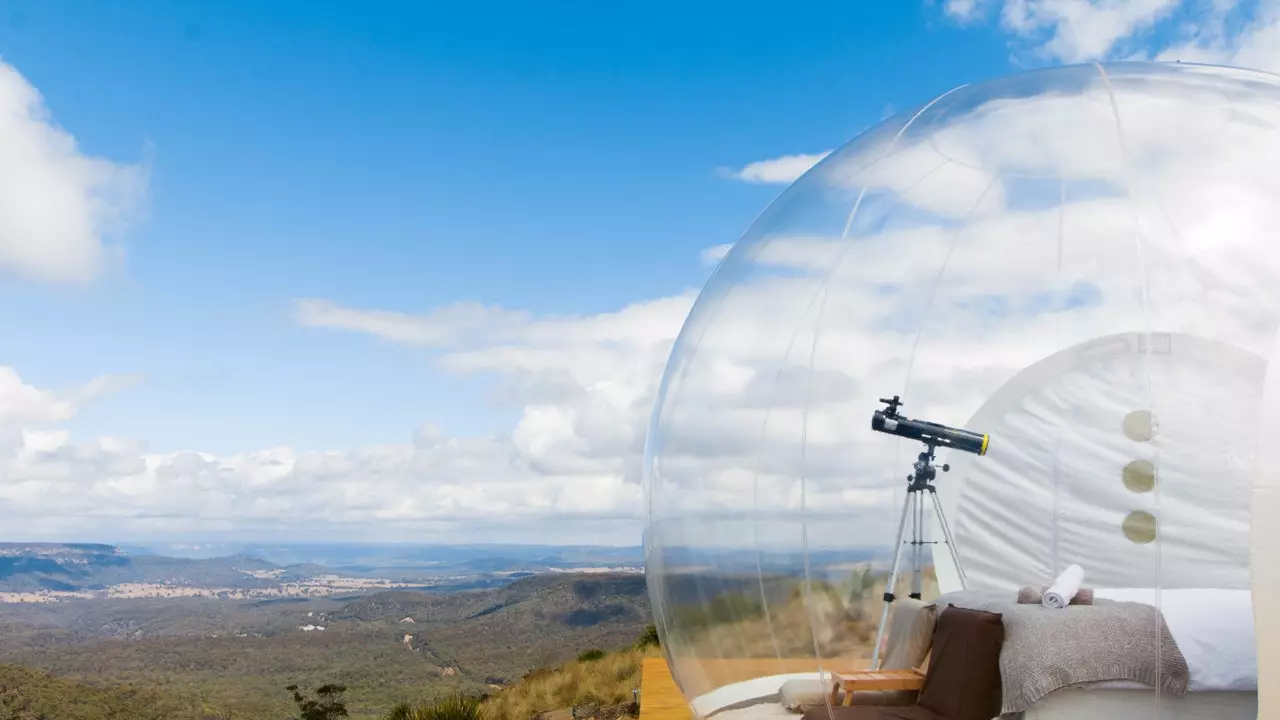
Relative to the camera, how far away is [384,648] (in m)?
35.2

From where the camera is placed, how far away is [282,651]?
3675 cm

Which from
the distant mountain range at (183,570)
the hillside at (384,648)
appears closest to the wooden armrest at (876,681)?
the hillside at (384,648)

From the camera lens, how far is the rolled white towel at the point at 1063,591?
208 inches

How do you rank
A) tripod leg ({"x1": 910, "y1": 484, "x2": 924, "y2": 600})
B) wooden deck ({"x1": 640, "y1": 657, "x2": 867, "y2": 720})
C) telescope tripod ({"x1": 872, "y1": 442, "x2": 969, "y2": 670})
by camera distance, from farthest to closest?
tripod leg ({"x1": 910, "y1": 484, "x2": 924, "y2": 600}) < telescope tripod ({"x1": 872, "y1": 442, "x2": 969, "y2": 670}) < wooden deck ({"x1": 640, "y1": 657, "x2": 867, "y2": 720})

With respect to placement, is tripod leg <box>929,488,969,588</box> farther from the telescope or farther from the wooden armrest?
the wooden armrest

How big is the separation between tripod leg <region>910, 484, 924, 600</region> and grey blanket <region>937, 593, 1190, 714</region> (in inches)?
32.1

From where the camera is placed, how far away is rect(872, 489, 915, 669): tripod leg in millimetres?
5613

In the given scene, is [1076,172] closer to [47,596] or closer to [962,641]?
[962,641]

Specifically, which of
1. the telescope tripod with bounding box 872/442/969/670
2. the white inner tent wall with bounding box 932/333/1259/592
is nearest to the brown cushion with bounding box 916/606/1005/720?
the telescope tripod with bounding box 872/442/969/670

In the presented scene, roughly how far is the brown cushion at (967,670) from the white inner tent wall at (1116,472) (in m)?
0.59

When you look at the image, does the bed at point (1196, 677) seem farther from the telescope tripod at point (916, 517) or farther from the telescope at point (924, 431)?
the telescope at point (924, 431)

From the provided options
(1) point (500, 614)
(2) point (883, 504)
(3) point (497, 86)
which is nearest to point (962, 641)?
(2) point (883, 504)

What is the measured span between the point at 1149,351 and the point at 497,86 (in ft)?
56.5

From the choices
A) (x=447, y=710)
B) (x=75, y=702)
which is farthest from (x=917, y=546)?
(x=75, y=702)
